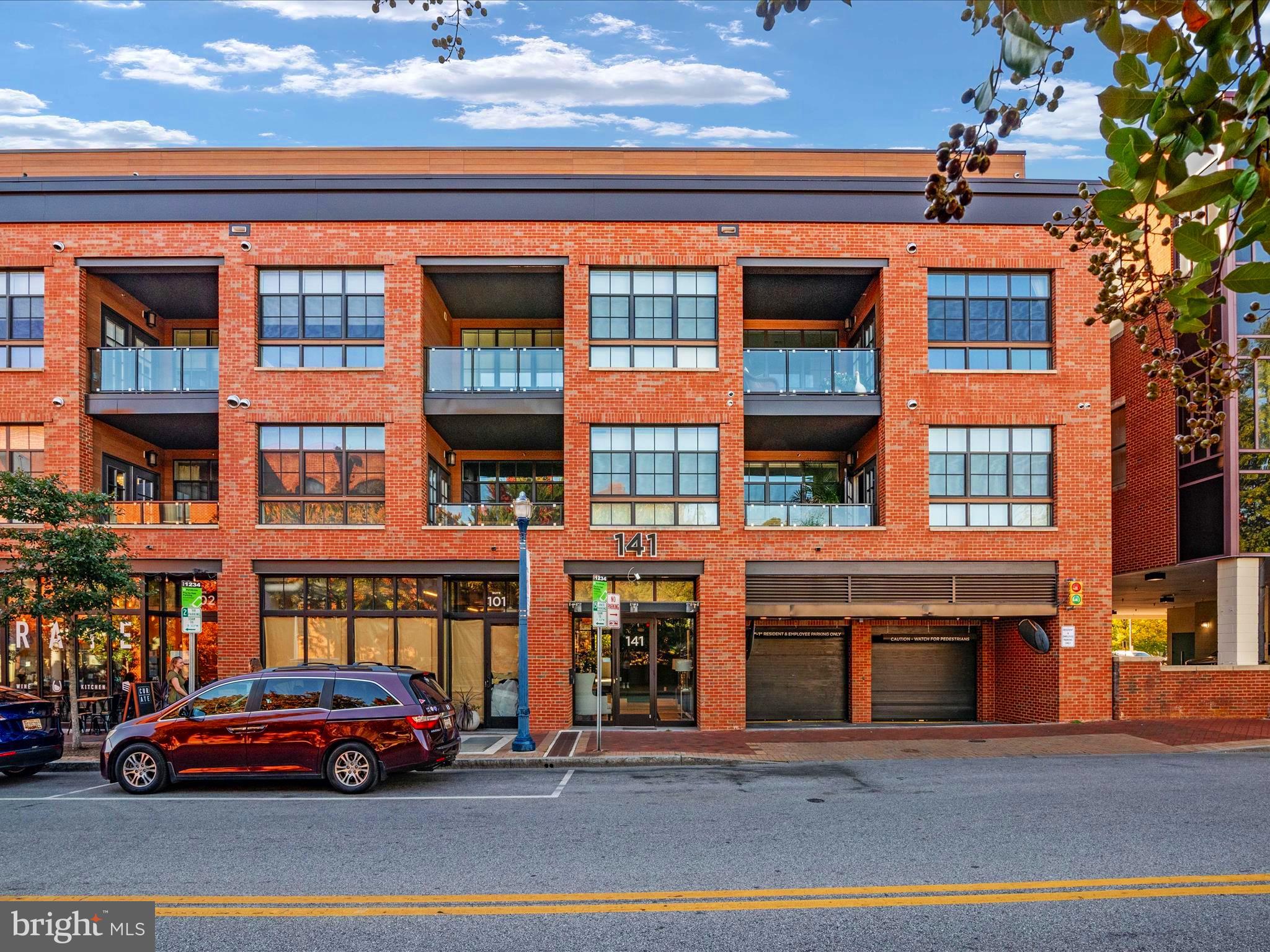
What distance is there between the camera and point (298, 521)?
1936cm

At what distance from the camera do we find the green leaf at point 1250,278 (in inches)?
96.7

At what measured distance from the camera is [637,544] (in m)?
18.9

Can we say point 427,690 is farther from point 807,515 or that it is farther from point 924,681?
point 924,681

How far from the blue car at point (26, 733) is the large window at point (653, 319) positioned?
1144cm

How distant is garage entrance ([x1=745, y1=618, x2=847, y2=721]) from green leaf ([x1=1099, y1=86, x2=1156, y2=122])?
61.3 feet

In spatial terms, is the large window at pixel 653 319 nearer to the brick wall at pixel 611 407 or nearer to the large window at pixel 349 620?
the brick wall at pixel 611 407

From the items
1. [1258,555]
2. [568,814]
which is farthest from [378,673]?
[1258,555]

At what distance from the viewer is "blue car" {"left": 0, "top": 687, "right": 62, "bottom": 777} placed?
13.2 metres

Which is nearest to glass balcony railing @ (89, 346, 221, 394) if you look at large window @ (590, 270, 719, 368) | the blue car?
the blue car

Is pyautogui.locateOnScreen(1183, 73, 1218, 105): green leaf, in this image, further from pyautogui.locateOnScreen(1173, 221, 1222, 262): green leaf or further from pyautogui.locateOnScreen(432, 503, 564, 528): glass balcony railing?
pyautogui.locateOnScreen(432, 503, 564, 528): glass balcony railing

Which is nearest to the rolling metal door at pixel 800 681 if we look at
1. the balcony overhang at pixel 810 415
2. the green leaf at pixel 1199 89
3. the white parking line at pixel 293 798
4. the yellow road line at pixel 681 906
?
the balcony overhang at pixel 810 415

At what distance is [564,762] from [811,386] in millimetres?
9553

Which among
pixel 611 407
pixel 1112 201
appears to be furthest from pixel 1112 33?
pixel 611 407

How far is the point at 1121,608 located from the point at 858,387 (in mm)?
19908
